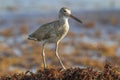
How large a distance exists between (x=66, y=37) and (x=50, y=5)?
28.0 ft

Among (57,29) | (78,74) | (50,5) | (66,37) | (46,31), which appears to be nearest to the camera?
(78,74)

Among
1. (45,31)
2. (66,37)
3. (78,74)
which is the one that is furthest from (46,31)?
(66,37)

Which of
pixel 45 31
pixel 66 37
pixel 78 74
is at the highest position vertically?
pixel 45 31

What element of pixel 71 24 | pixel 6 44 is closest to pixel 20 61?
pixel 6 44

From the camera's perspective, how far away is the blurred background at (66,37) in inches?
656

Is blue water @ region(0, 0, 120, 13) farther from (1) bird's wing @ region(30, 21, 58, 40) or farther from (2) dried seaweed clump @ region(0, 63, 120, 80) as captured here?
(2) dried seaweed clump @ region(0, 63, 120, 80)

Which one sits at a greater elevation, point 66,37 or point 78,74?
point 78,74

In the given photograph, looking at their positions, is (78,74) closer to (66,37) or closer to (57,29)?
(57,29)

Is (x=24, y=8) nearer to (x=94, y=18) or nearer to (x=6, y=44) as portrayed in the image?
(x=94, y=18)

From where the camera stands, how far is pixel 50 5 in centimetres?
2858

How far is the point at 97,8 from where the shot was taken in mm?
27078

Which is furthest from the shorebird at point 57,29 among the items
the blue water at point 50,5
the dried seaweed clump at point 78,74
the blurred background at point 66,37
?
the blue water at point 50,5

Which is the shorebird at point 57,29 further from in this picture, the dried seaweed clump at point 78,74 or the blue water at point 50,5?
the blue water at point 50,5

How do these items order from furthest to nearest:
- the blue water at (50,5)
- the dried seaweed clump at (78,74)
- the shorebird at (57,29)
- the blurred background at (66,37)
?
Result: the blue water at (50,5) → the blurred background at (66,37) → the shorebird at (57,29) → the dried seaweed clump at (78,74)
